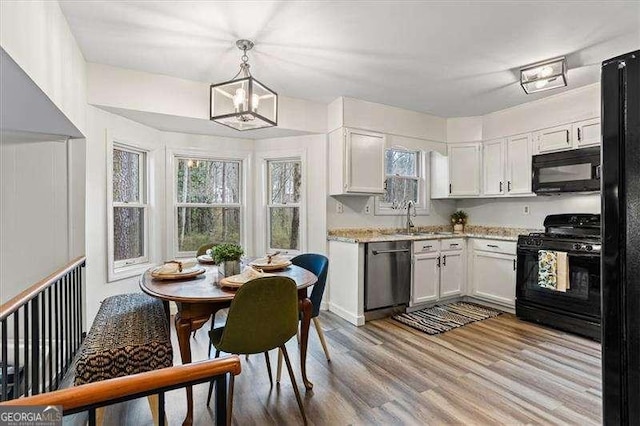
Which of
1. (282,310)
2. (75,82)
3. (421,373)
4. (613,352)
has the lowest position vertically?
(421,373)

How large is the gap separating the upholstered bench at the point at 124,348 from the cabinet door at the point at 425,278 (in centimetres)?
274

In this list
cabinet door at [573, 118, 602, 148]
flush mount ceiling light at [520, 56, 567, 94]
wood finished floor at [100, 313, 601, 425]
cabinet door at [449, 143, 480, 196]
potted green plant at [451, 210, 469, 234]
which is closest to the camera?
wood finished floor at [100, 313, 601, 425]

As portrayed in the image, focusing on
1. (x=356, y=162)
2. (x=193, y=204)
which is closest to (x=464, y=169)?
(x=356, y=162)

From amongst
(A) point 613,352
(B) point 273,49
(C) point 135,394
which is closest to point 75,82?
(B) point 273,49

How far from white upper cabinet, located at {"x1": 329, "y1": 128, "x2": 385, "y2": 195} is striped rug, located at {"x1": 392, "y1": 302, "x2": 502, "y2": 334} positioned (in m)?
1.47

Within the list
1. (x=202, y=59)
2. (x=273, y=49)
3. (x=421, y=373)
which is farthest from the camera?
(x=202, y=59)

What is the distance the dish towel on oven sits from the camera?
321cm

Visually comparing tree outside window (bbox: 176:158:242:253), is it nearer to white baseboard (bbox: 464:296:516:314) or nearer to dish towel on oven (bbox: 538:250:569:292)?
white baseboard (bbox: 464:296:516:314)

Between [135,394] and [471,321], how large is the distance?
3.52 metres

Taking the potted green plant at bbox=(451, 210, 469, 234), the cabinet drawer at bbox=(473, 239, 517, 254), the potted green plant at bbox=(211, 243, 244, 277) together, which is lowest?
the cabinet drawer at bbox=(473, 239, 517, 254)

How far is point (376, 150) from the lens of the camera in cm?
395

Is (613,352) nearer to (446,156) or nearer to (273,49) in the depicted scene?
(273,49)

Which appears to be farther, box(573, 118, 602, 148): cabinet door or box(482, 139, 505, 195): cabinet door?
box(482, 139, 505, 195): cabinet door

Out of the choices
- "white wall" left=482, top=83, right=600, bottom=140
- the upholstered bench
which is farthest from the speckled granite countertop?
the upholstered bench
